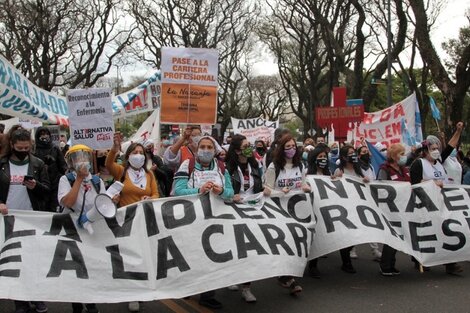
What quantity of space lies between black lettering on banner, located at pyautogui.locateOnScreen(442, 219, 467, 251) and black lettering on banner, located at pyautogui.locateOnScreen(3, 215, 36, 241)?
14.2 feet

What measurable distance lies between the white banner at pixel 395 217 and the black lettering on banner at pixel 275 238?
2.48ft

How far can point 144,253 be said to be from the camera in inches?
198

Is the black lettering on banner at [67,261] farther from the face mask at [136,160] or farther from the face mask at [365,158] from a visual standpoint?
the face mask at [365,158]

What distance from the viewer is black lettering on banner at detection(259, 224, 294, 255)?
5361 millimetres

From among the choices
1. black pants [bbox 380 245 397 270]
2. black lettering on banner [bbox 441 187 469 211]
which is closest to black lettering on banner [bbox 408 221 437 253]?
black pants [bbox 380 245 397 270]

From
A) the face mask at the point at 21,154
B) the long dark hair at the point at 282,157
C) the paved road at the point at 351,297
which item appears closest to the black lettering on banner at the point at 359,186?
the long dark hair at the point at 282,157

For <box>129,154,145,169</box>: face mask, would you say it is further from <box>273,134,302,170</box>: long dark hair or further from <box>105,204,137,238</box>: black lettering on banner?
<box>273,134,302,170</box>: long dark hair

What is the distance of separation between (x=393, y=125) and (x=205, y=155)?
27.3 ft

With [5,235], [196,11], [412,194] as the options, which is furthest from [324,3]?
[5,235]

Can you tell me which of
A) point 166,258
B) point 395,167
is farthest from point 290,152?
point 166,258

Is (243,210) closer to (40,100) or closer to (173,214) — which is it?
(173,214)

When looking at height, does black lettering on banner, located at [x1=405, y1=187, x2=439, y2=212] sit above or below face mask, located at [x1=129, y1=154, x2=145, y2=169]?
below

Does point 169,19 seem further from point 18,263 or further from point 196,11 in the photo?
point 18,263

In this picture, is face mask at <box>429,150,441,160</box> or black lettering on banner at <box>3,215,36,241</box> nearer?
black lettering on banner at <box>3,215,36,241</box>
